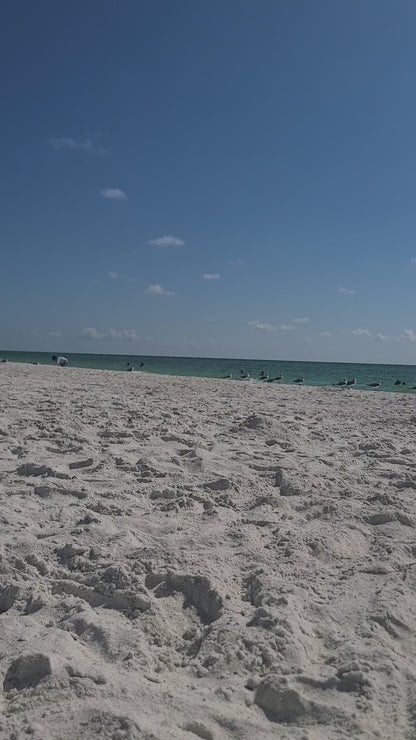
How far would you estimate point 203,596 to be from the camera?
2.54 m

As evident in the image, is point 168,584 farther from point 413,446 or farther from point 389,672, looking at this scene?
point 413,446

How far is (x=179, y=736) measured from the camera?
167 cm

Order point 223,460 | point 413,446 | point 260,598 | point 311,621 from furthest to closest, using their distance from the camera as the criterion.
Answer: point 413,446 < point 223,460 < point 260,598 < point 311,621

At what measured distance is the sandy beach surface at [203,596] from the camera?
70.7 inches

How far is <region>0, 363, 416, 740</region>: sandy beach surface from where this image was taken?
1797mm

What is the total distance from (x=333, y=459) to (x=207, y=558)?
9.50 ft

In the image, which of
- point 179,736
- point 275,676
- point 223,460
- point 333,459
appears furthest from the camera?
point 333,459

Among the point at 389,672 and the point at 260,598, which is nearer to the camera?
the point at 389,672

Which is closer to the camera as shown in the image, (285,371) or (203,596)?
(203,596)

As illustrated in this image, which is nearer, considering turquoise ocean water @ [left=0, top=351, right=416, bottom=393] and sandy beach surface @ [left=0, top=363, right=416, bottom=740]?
sandy beach surface @ [left=0, top=363, right=416, bottom=740]

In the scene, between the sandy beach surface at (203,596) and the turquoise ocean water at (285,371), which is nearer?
the sandy beach surface at (203,596)

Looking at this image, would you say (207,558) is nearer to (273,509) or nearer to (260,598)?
(260,598)

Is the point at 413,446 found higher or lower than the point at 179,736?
higher

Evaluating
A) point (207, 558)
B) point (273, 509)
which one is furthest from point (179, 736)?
point (273, 509)
